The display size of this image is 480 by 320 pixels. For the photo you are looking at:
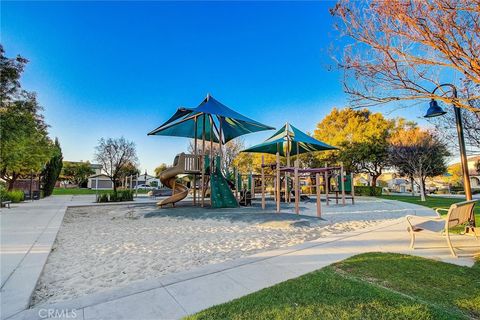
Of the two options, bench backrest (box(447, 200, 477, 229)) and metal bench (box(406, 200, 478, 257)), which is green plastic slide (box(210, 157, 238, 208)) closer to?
metal bench (box(406, 200, 478, 257))

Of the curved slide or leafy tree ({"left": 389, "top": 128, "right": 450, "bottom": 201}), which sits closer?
the curved slide

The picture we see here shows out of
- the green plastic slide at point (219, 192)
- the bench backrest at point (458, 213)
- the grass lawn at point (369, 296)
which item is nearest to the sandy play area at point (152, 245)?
the grass lawn at point (369, 296)

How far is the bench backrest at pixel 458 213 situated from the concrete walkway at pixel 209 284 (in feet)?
1.65

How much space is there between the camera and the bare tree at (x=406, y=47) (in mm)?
3666

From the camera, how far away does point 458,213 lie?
14.6ft

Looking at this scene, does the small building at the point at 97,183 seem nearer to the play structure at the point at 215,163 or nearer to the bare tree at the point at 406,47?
the play structure at the point at 215,163

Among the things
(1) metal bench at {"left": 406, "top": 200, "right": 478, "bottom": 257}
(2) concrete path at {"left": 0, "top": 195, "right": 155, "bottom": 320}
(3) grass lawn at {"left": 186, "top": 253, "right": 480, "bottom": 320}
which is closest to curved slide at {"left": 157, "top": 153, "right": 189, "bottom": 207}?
(2) concrete path at {"left": 0, "top": 195, "right": 155, "bottom": 320}

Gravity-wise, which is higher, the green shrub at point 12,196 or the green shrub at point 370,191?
the green shrub at point 12,196

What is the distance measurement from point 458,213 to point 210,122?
13085 millimetres

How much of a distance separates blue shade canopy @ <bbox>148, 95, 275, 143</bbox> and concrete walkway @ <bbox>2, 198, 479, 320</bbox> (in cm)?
861

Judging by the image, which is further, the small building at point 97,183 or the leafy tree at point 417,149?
the leafy tree at point 417,149

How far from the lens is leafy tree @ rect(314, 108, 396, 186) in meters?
26.6

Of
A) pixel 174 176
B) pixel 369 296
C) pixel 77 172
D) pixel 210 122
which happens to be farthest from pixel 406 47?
pixel 77 172

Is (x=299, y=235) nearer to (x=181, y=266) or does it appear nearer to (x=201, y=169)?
(x=181, y=266)
